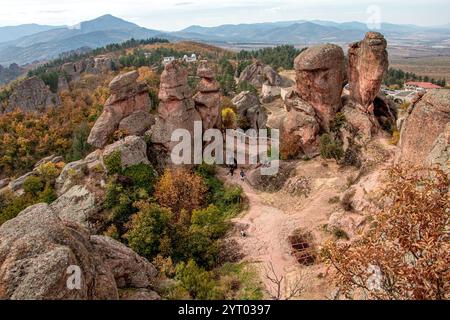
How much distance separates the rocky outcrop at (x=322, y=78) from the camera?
28.0 metres

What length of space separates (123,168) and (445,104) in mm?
19727

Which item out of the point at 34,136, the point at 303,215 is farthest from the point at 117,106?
the point at 34,136

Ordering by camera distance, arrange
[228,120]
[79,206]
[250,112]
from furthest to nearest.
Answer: [250,112] → [228,120] → [79,206]

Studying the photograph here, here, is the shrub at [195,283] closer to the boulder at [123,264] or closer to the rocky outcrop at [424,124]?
the boulder at [123,264]

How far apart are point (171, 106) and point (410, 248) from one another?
23.2 metres

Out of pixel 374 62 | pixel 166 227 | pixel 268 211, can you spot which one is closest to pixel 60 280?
pixel 166 227

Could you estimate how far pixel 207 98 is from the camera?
30.2 m

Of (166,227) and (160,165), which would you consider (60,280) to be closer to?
(166,227)

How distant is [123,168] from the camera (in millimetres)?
25188

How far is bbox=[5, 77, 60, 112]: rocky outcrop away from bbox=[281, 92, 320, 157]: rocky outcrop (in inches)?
2238

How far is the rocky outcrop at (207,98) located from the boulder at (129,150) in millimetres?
5906

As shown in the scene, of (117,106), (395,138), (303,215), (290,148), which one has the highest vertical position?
(117,106)

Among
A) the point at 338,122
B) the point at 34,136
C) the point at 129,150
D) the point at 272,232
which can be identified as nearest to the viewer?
the point at 272,232

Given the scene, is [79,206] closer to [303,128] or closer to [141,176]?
[141,176]
